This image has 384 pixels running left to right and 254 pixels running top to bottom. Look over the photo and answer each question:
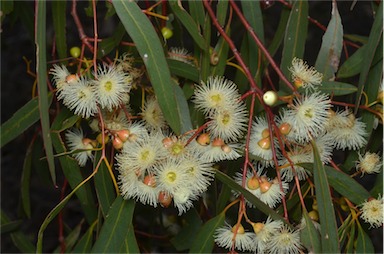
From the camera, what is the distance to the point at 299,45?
1.29 metres

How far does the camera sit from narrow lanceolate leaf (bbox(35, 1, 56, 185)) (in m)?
0.98

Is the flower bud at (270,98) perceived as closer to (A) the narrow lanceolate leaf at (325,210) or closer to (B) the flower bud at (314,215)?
(A) the narrow lanceolate leaf at (325,210)

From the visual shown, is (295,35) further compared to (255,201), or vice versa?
(295,35)

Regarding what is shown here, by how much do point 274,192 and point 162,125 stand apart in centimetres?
22

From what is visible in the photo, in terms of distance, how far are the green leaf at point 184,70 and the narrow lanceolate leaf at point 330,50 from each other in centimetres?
21

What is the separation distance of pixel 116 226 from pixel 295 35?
0.47 metres

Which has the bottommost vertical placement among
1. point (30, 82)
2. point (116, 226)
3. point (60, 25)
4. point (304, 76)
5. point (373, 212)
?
point (116, 226)

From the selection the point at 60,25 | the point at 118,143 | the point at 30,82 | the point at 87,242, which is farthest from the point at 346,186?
the point at 30,82

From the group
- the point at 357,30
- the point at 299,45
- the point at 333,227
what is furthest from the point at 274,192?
the point at 357,30

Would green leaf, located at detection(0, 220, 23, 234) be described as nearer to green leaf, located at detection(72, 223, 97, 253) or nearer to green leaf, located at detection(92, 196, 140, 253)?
green leaf, located at detection(72, 223, 97, 253)

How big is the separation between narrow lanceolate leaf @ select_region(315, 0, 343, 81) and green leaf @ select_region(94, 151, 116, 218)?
41cm

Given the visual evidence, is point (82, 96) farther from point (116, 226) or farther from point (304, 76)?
point (304, 76)

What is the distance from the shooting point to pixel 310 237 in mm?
1063

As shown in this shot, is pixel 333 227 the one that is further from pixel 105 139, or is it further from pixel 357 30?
pixel 357 30
